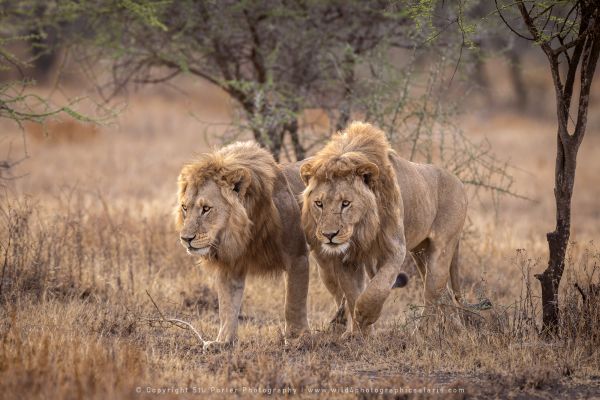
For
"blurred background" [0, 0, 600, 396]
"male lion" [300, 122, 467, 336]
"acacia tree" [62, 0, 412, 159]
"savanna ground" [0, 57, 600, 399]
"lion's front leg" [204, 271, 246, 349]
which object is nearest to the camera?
"savanna ground" [0, 57, 600, 399]

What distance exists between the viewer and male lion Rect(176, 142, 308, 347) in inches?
247

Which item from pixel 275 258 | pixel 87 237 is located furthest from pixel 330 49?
pixel 275 258

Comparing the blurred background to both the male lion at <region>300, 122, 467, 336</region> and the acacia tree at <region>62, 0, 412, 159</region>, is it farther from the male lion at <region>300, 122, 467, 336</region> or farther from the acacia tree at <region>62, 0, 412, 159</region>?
the male lion at <region>300, 122, 467, 336</region>

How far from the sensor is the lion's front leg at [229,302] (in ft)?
21.6

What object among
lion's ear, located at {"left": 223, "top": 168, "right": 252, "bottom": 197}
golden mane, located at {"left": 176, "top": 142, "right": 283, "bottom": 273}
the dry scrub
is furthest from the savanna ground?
lion's ear, located at {"left": 223, "top": 168, "right": 252, "bottom": 197}

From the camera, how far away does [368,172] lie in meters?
6.14

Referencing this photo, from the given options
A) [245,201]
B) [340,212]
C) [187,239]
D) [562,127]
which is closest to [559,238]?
[562,127]

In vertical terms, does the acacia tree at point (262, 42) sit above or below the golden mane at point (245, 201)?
above

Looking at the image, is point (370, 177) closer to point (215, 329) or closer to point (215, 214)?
point (215, 214)

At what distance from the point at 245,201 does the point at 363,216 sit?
95 centimetres

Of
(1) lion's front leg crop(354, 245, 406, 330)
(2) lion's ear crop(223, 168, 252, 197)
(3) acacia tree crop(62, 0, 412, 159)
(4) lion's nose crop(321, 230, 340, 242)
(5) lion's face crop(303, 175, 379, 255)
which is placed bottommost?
(1) lion's front leg crop(354, 245, 406, 330)

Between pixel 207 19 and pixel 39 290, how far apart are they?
4025 mm

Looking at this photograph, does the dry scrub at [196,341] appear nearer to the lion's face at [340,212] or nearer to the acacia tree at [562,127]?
the acacia tree at [562,127]

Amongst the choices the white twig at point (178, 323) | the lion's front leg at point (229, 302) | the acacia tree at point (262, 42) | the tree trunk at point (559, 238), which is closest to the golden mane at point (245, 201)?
the lion's front leg at point (229, 302)
